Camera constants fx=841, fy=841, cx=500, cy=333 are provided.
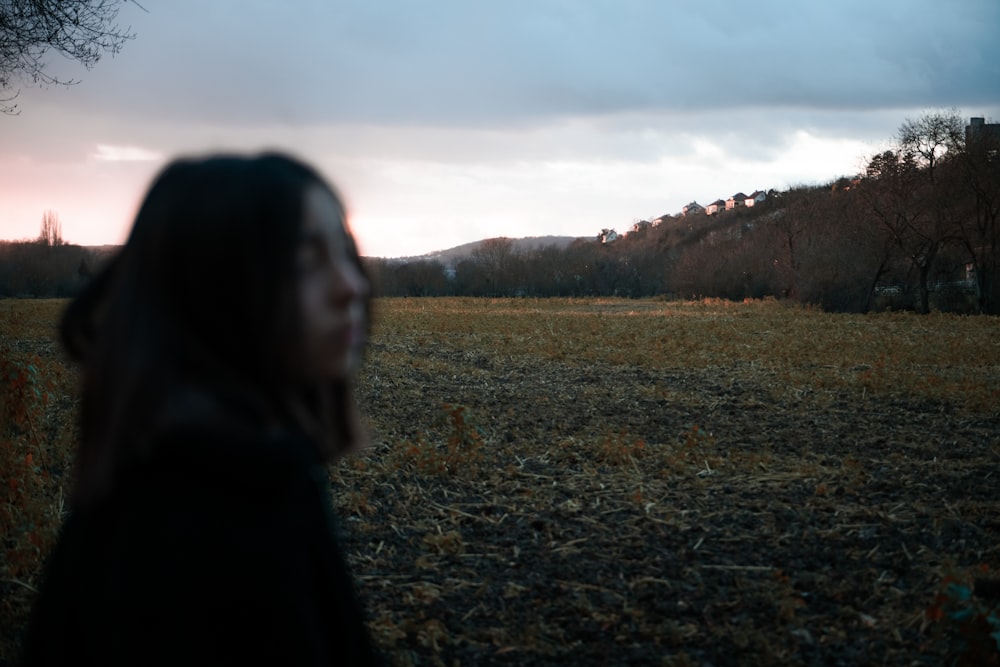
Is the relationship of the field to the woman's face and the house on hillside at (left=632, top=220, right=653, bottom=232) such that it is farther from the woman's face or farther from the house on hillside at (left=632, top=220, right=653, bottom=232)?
the house on hillside at (left=632, top=220, right=653, bottom=232)

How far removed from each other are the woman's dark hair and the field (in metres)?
3.18

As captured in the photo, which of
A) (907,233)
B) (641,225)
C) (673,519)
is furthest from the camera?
(641,225)

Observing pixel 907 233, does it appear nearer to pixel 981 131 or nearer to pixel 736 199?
pixel 981 131

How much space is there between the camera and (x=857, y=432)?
8734 mm

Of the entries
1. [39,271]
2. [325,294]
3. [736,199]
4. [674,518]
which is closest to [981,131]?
[674,518]

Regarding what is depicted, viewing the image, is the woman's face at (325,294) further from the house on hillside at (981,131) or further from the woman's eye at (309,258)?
the house on hillside at (981,131)

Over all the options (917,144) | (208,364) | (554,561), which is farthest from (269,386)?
(917,144)

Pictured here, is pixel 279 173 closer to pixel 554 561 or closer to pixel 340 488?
pixel 554 561

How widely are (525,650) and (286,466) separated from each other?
10.6 feet

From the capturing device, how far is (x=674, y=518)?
5.84 meters

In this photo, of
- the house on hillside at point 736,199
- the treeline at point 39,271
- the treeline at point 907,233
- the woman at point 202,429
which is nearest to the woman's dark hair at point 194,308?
the woman at point 202,429

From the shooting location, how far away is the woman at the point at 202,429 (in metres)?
0.99

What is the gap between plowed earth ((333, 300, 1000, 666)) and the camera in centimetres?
410

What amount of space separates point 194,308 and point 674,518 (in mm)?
5244
